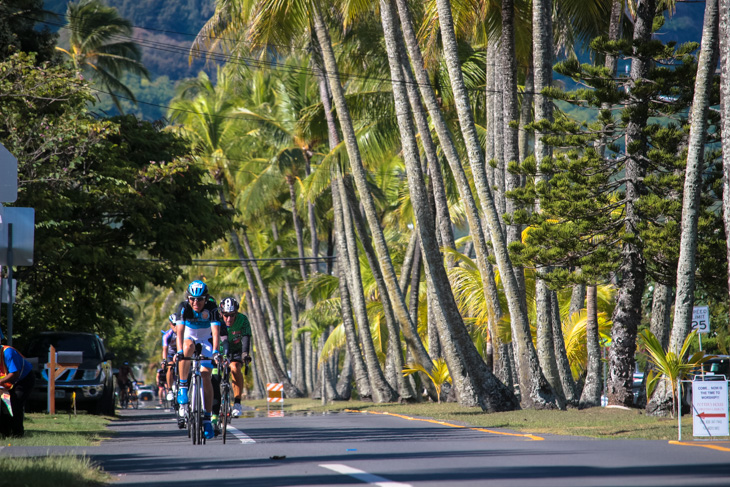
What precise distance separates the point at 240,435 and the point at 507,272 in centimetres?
747

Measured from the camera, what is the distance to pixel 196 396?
464 inches

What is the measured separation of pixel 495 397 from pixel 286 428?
16.9 ft

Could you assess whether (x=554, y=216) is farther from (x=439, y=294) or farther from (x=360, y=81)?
(x=360, y=81)

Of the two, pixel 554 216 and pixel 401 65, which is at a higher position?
pixel 401 65

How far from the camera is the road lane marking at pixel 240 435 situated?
13.9m

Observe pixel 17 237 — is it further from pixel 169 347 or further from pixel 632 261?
pixel 632 261

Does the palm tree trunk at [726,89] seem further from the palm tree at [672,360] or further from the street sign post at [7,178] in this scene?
the street sign post at [7,178]

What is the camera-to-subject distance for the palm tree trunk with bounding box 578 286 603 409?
20.9 m

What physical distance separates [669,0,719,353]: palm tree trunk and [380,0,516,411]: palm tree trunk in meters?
5.31

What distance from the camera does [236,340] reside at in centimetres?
1356

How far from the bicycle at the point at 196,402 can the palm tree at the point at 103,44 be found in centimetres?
3459

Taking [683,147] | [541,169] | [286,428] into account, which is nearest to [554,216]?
[541,169]

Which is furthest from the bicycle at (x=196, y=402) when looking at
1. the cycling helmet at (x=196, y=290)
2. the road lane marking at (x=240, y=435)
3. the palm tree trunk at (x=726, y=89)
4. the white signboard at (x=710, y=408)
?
the palm tree trunk at (x=726, y=89)

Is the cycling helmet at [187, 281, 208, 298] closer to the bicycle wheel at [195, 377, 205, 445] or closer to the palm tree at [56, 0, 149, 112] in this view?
the bicycle wheel at [195, 377, 205, 445]
